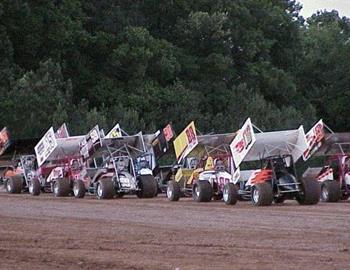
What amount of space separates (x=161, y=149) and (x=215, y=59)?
104 feet

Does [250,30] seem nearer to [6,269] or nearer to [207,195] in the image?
[207,195]

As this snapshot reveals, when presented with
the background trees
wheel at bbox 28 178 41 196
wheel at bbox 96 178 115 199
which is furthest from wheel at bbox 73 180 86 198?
the background trees

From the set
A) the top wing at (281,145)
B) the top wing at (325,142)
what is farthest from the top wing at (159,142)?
the top wing at (281,145)

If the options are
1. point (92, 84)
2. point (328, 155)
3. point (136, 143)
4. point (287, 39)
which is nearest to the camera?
point (328, 155)

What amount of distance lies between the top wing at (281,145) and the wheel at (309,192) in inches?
36.5

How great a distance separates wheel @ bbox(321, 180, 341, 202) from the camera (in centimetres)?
2844

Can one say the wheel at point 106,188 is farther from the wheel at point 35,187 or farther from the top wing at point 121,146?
the wheel at point 35,187

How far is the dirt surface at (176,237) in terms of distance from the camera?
12.7 m

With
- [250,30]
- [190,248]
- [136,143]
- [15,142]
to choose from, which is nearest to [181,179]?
[136,143]

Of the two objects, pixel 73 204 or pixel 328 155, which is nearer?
pixel 73 204

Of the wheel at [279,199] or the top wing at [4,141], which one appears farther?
the top wing at [4,141]

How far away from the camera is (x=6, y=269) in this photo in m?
12.1

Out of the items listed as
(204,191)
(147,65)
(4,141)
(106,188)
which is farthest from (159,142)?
(147,65)

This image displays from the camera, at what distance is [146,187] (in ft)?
106
